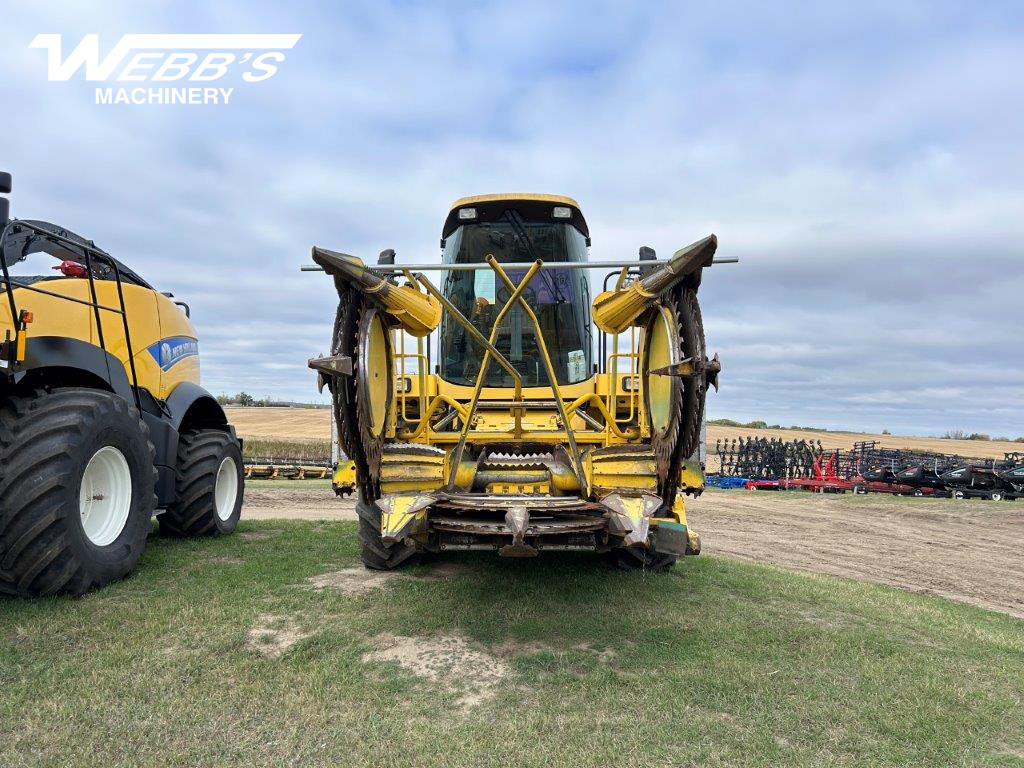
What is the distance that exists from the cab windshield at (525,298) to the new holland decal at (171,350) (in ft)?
9.09

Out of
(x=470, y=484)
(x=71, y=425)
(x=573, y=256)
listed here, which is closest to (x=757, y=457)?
(x=573, y=256)

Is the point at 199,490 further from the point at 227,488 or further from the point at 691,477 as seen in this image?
the point at 691,477

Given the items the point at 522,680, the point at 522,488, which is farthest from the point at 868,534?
the point at 522,680

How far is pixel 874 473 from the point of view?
68.1 feet

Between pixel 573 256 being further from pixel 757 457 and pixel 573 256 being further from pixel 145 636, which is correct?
pixel 757 457

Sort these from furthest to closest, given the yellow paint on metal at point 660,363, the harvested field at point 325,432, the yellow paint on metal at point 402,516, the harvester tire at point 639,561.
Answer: the harvested field at point 325,432
the harvester tire at point 639,561
the yellow paint on metal at point 660,363
the yellow paint on metal at point 402,516

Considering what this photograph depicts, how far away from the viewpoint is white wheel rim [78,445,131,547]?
4699 mm

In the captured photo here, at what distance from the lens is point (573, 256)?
6301mm

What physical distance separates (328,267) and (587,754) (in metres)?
2.75

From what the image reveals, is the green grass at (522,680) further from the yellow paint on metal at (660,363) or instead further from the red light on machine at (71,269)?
the red light on machine at (71,269)

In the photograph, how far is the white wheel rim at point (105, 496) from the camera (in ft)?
15.4

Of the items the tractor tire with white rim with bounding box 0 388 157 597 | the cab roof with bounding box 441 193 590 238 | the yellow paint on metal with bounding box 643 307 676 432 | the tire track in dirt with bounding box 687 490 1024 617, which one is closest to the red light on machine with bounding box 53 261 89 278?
the tractor tire with white rim with bounding box 0 388 157 597

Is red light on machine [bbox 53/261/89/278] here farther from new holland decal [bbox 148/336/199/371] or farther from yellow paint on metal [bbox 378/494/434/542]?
yellow paint on metal [bbox 378/494/434/542]

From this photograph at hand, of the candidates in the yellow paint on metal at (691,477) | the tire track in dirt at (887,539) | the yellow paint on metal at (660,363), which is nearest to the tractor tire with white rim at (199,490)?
the yellow paint on metal at (660,363)
